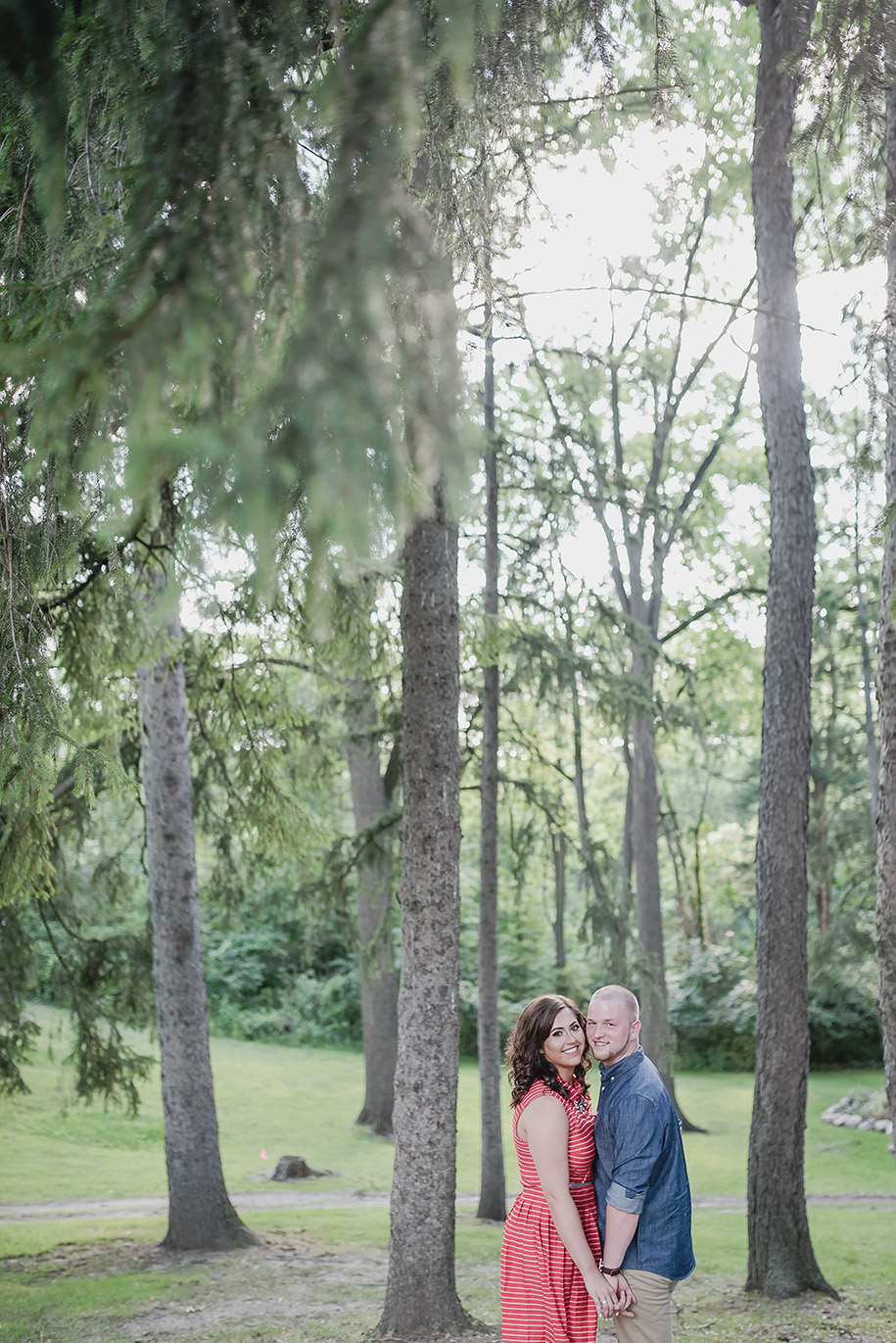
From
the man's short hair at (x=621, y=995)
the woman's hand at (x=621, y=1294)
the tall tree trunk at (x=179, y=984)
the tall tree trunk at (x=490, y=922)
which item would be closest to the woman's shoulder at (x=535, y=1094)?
the man's short hair at (x=621, y=995)

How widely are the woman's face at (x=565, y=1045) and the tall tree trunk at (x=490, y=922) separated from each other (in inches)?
250

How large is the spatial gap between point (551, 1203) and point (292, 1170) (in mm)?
10584

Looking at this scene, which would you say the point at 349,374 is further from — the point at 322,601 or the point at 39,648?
Answer: the point at 39,648

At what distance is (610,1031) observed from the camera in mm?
3303

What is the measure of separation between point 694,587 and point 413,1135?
41.1 ft

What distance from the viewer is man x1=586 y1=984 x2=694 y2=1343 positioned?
10.2 ft

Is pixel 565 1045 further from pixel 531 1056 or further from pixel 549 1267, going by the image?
pixel 549 1267

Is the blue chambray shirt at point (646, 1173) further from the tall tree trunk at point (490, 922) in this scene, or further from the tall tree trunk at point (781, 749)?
the tall tree trunk at point (490, 922)

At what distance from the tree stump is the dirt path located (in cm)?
46

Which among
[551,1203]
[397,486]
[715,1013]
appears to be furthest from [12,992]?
[715,1013]

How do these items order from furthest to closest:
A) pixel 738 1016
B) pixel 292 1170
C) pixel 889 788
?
1. pixel 738 1016
2. pixel 292 1170
3. pixel 889 788

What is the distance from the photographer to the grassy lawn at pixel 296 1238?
639 centimetres

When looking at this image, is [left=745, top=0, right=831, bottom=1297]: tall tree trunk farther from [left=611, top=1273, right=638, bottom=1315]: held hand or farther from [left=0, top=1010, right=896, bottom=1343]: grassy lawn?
[left=611, top=1273, right=638, bottom=1315]: held hand

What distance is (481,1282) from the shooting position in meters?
7.47
